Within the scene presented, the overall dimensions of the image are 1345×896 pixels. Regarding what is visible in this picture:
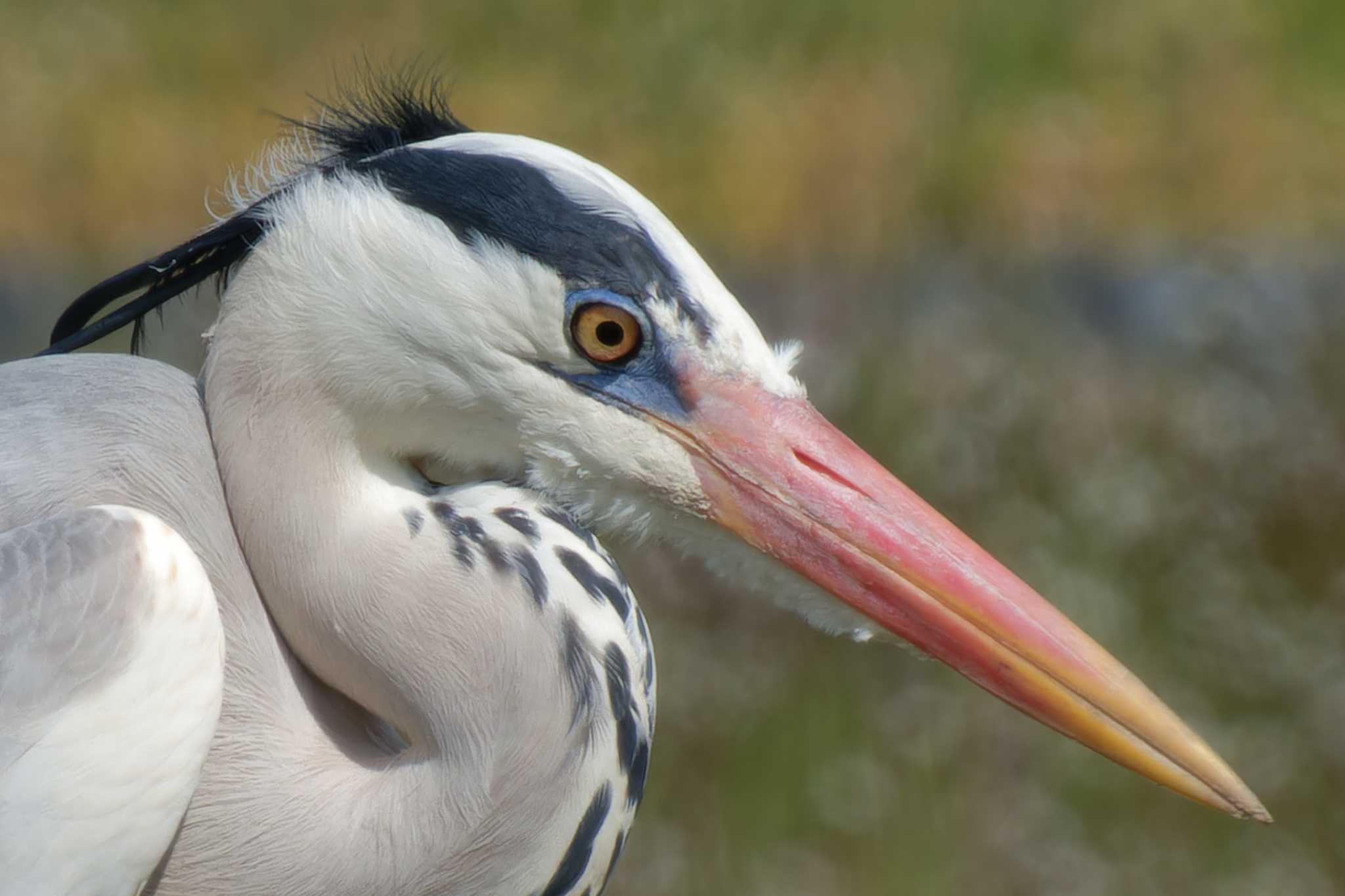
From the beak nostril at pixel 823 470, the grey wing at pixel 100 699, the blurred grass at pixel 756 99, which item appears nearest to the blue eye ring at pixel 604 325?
the beak nostril at pixel 823 470

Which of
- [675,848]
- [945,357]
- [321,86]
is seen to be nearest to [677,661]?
[675,848]

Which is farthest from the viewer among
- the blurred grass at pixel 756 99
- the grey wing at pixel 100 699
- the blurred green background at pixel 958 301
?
the blurred grass at pixel 756 99

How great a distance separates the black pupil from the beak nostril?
0.19m

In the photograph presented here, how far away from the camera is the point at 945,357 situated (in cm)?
A: 360

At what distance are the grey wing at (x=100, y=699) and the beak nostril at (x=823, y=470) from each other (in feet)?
1.81

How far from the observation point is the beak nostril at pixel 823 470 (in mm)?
1468

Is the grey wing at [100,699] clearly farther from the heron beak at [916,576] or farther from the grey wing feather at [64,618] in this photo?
the heron beak at [916,576]

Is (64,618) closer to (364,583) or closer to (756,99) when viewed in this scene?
(364,583)

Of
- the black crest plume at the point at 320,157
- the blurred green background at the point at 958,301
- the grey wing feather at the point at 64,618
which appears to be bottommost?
the blurred green background at the point at 958,301

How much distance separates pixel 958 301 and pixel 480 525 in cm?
279

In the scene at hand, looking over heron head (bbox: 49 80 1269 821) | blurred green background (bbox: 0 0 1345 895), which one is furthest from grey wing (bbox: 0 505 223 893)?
blurred green background (bbox: 0 0 1345 895)

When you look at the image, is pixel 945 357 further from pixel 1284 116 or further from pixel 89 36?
pixel 89 36

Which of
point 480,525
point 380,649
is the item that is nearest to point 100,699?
point 380,649

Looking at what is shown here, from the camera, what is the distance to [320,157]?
64.0 inches
